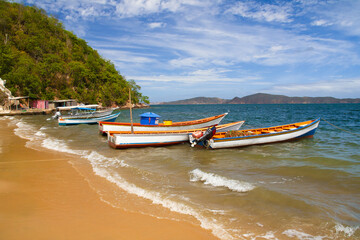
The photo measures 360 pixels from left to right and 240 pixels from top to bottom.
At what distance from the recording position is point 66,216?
16.3 ft

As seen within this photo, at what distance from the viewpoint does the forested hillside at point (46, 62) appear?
53281 millimetres

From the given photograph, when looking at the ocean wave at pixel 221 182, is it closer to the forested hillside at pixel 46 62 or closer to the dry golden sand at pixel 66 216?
the dry golden sand at pixel 66 216

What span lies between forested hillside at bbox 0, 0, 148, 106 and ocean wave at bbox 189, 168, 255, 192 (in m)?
57.6

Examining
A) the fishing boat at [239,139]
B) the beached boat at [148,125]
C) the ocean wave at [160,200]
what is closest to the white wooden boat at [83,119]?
the beached boat at [148,125]

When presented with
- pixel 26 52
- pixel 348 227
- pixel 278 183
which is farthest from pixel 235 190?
pixel 26 52

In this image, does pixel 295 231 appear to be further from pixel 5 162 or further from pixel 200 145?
pixel 5 162

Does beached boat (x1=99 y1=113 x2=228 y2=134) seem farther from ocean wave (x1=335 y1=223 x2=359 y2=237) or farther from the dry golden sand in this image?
ocean wave (x1=335 y1=223 x2=359 y2=237)

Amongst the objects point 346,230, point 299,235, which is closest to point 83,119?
point 299,235

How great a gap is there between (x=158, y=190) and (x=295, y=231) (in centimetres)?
381

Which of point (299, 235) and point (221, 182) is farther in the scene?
point (221, 182)

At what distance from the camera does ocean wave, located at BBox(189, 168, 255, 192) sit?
686 centimetres

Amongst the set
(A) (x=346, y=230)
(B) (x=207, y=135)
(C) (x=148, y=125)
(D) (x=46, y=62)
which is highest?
(D) (x=46, y=62)

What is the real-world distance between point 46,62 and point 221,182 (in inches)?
2769

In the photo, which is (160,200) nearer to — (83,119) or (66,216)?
(66,216)
